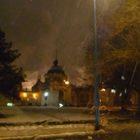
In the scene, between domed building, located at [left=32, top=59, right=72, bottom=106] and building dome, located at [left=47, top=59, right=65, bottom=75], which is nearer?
domed building, located at [left=32, top=59, right=72, bottom=106]

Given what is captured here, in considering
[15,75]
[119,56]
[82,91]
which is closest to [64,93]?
[82,91]

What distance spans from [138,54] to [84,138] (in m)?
7.07

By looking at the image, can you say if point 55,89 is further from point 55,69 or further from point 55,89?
point 55,69

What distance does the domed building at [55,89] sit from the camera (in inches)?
3460

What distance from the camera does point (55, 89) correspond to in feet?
294

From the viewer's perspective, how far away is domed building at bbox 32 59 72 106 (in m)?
87.9

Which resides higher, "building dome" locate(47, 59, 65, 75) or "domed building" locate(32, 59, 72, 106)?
"building dome" locate(47, 59, 65, 75)

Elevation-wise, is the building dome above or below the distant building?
above

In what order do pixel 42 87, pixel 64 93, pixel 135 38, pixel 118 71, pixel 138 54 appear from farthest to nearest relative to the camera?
pixel 42 87, pixel 64 93, pixel 118 71, pixel 138 54, pixel 135 38

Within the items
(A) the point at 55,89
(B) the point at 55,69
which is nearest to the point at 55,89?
(A) the point at 55,89

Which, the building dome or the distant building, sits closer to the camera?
Result: the distant building

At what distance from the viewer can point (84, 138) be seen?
23656 millimetres

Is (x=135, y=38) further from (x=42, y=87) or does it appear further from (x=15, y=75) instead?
(x=42, y=87)

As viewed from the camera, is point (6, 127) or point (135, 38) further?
point (6, 127)
